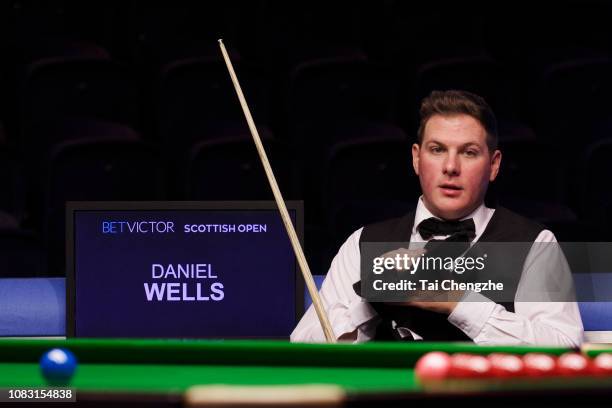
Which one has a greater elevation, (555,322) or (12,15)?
(12,15)

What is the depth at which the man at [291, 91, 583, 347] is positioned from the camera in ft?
10.1

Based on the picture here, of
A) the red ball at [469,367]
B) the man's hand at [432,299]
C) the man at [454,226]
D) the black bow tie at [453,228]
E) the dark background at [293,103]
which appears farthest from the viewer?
the dark background at [293,103]

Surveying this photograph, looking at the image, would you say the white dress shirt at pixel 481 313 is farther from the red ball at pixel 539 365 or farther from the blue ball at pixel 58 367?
the blue ball at pixel 58 367

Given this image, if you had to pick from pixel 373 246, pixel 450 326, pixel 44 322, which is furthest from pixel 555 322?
pixel 44 322

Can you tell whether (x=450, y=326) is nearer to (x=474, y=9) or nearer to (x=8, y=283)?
(x=8, y=283)

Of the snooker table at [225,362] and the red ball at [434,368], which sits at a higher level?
the snooker table at [225,362]

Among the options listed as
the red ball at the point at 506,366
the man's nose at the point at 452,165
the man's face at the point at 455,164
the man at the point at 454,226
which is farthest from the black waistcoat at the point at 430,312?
the red ball at the point at 506,366

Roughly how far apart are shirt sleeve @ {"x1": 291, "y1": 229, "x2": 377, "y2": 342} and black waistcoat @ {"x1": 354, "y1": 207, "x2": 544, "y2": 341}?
1.5 inches

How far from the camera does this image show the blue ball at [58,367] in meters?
2.05

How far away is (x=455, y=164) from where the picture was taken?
312 cm

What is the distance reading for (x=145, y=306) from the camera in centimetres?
340

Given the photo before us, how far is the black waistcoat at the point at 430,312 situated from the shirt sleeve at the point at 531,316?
0.11 ft

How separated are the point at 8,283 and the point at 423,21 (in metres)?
2.96

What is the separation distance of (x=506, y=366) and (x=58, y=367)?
783 millimetres
